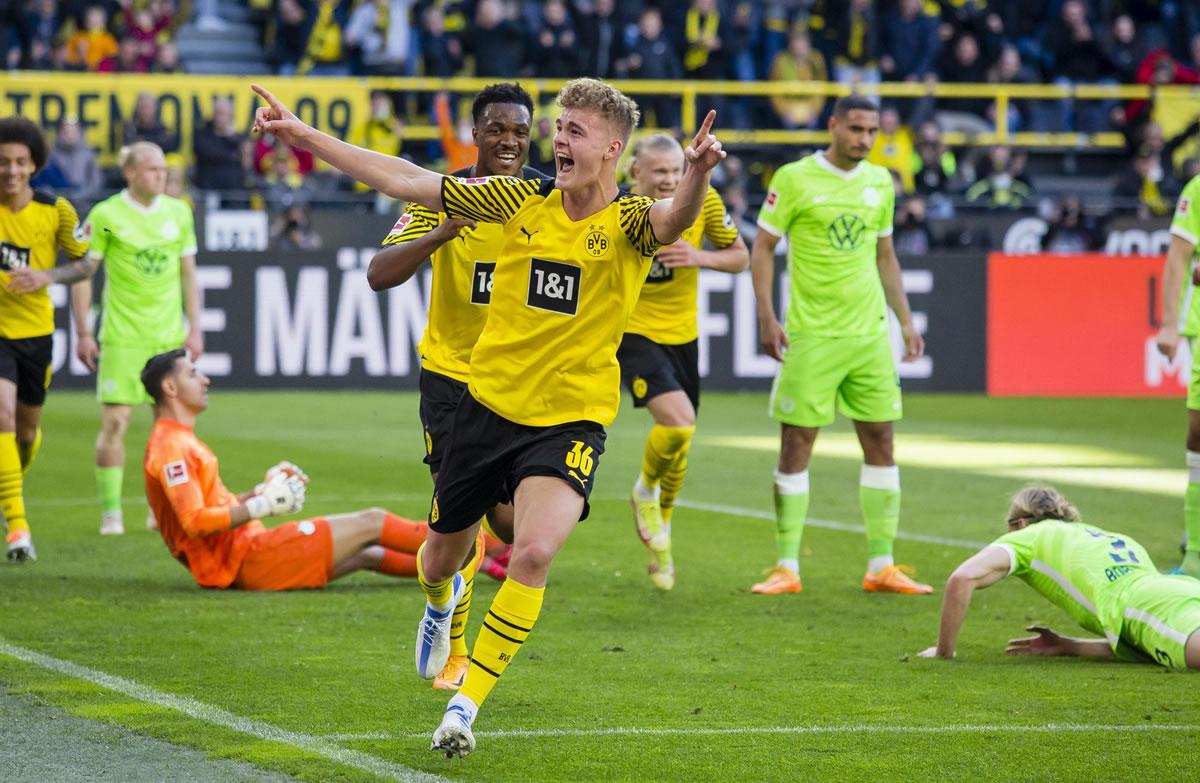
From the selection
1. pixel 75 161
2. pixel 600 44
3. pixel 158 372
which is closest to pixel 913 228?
pixel 600 44

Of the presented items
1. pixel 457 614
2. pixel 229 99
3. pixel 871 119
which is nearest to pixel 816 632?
pixel 457 614

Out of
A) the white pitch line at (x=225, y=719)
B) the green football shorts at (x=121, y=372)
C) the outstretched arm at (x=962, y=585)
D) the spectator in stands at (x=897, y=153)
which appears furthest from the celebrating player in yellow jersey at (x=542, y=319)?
the spectator in stands at (x=897, y=153)

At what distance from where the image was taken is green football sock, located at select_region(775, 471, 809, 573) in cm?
919

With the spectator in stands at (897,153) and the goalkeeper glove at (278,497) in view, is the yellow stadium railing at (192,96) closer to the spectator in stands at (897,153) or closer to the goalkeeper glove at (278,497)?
the spectator in stands at (897,153)

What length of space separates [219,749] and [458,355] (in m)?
1.93

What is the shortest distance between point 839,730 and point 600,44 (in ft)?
64.5

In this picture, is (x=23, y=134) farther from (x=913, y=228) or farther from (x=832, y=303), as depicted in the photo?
(x=913, y=228)

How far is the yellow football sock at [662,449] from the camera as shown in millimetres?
9102

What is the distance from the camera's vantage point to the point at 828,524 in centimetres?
1159

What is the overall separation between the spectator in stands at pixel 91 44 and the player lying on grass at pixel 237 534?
1592 centimetres

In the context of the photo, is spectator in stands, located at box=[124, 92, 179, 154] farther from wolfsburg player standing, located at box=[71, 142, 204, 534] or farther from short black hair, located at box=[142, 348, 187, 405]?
short black hair, located at box=[142, 348, 187, 405]

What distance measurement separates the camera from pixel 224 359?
19.8 m

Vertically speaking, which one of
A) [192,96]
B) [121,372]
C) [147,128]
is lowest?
[121,372]

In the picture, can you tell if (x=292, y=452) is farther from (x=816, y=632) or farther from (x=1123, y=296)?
(x=1123, y=296)
